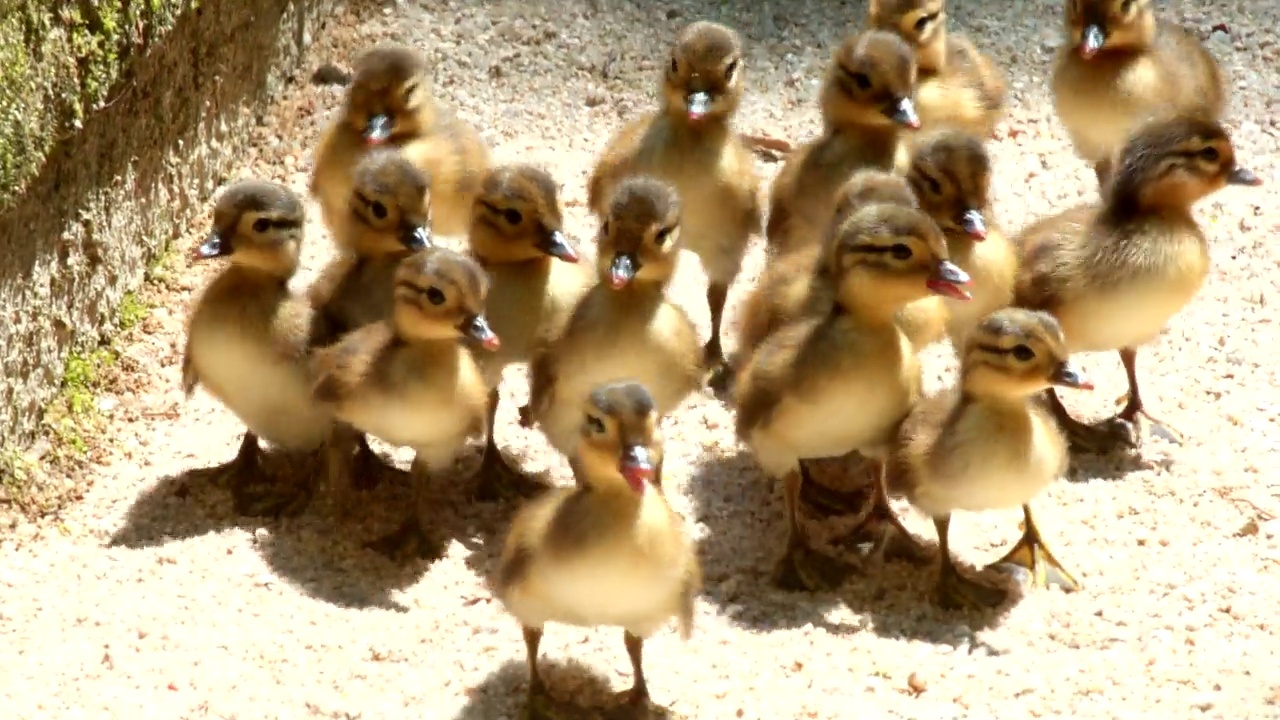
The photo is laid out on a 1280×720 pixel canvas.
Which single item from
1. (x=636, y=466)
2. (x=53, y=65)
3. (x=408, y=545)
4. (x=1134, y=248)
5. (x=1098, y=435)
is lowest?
(x=1098, y=435)

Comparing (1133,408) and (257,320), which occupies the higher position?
(257,320)

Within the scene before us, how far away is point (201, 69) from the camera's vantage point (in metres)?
6.17

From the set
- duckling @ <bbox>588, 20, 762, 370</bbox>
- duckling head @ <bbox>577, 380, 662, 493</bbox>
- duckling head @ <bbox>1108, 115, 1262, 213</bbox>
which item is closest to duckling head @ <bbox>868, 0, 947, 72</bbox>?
duckling @ <bbox>588, 20, 762, 370</bbox>

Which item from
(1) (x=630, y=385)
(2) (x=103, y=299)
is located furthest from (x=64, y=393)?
(1) (x=630, y=385)

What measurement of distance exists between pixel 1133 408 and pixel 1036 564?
33.3 inches

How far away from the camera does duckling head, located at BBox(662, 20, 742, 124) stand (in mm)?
5355

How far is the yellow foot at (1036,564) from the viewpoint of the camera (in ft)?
15.2

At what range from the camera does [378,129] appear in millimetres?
5527

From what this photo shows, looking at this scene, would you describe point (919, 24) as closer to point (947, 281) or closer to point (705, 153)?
point (705, 153)

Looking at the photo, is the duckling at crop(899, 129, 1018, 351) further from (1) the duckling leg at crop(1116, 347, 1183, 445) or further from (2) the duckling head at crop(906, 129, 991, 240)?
(1) the duckling leg at crop(1116, 347, 1183, 445)

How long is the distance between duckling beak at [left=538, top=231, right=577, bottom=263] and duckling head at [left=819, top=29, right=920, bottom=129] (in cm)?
99

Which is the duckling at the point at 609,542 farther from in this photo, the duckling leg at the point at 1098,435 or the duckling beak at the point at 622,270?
the duckling leg at the point at 1098,435

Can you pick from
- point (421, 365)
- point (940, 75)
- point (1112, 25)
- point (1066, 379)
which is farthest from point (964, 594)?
point (1112, 25)

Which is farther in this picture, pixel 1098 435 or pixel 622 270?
pixel 1098 435
